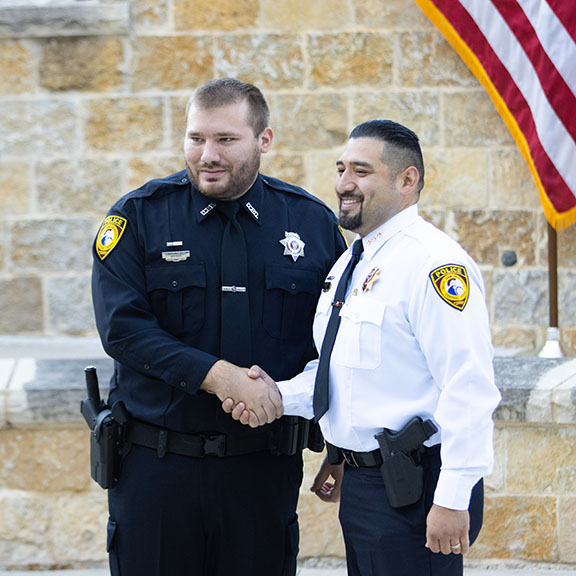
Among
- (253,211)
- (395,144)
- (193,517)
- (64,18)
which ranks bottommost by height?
(193,517)

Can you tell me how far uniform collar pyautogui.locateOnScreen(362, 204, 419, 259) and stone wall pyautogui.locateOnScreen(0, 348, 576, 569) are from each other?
4.81ft

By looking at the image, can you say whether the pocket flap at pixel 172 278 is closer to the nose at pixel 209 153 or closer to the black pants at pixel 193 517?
the nose at pixel 209 153

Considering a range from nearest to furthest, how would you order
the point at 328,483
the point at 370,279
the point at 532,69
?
the point at 370,279 → the point at 328,483 → the point at 532,69

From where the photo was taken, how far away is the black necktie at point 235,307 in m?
2.49

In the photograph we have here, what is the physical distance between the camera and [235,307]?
2500 millimetres

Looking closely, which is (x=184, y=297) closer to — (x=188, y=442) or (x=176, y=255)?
(x=176, y=255)

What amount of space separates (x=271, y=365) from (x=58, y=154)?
9.80 ft

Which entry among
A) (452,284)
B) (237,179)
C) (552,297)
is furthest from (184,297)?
(552,297)

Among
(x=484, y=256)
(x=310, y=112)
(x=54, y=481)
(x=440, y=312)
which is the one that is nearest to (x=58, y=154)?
(x=310, y=112)

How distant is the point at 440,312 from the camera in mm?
2062

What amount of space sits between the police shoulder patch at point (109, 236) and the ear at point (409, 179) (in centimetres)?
81

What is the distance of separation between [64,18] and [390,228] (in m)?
3.31

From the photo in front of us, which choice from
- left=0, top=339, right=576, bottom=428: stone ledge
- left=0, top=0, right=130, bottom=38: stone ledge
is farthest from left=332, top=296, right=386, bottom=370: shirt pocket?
left=0, top=0, right=130, bottom=38: stone ledge

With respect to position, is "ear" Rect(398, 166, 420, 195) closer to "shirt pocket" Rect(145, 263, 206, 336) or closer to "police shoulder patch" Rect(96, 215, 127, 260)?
"shirt pocket" Rect(145, 263, 206, 336)
